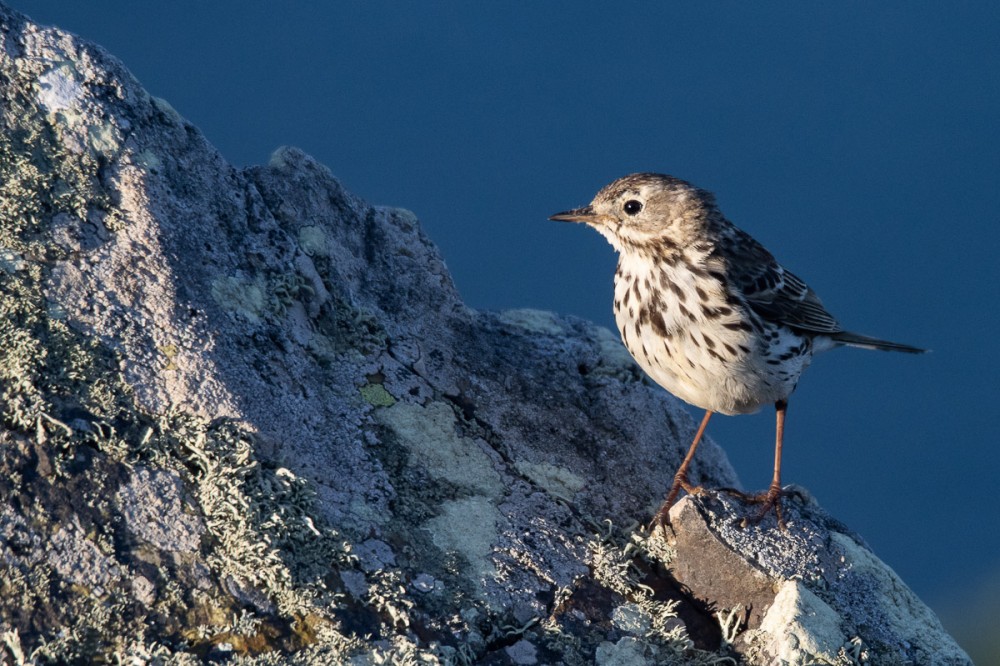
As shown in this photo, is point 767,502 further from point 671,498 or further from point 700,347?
point 700,347

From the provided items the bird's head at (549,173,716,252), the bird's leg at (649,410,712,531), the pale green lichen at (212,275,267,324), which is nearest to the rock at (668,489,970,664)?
the bird's leg at (649,410,712,531)

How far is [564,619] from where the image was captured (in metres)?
4.09

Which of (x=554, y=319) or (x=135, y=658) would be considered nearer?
(x=135, y=658)

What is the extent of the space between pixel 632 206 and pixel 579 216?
32 cm

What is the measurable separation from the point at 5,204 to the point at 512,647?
251cm

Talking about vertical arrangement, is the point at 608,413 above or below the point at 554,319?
below

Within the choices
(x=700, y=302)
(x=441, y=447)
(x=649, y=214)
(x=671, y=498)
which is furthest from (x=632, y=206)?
(x=441, y=447)

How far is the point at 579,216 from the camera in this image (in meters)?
6.38

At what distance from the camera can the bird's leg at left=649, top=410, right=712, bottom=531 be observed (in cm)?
473

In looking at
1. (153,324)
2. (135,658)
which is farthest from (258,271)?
(135,658)

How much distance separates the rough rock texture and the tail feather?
6.88ft

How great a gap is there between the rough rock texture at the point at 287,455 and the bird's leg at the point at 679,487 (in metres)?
0.12

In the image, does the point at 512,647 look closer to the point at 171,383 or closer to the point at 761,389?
the point at 171,383

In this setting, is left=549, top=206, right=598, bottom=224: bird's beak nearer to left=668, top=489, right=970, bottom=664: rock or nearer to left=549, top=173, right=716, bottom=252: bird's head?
left=549, top=173, right=716, bottom=252: bird's head
